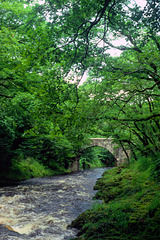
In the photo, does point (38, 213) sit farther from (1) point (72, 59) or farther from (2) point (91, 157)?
(2) point (91, 157)

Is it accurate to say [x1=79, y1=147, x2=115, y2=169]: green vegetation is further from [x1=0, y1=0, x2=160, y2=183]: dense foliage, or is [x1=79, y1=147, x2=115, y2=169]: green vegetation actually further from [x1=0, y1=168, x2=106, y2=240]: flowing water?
[x1=0, y1=0, x2=160, y2=183]: dense foliage

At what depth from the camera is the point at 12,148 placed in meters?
14.2

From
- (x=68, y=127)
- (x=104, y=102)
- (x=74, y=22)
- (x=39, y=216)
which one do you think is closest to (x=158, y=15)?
(x=74, y=22)

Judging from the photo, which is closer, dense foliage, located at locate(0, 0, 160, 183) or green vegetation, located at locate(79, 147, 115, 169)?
dense foliage, located at locate(0, 0, 160, 183)

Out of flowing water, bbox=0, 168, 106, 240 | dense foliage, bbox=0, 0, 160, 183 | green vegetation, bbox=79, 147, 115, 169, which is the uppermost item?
dense foliage, bbox=0, 0, 160, 183

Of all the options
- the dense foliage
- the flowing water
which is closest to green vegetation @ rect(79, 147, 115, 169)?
the flowing water

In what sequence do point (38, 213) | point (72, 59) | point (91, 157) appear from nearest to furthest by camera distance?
point (72, 59) < point (38, 213) < point (91, 157)

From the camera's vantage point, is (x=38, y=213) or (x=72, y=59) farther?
(x=38, y=213)

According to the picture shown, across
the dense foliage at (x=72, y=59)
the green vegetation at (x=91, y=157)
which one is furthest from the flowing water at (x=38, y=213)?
the green vegetation at (x=91, y=157)

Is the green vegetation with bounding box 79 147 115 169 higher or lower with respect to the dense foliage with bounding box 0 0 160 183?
lower

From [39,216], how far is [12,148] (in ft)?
22.9

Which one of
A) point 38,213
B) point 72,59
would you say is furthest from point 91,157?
point 72,59

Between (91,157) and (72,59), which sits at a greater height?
(72,59)

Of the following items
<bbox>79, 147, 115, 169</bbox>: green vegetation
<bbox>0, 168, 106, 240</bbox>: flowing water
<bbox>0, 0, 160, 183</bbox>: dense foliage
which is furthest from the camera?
<bbox>79, 147, 115, 169</bbox>: green vegetation
